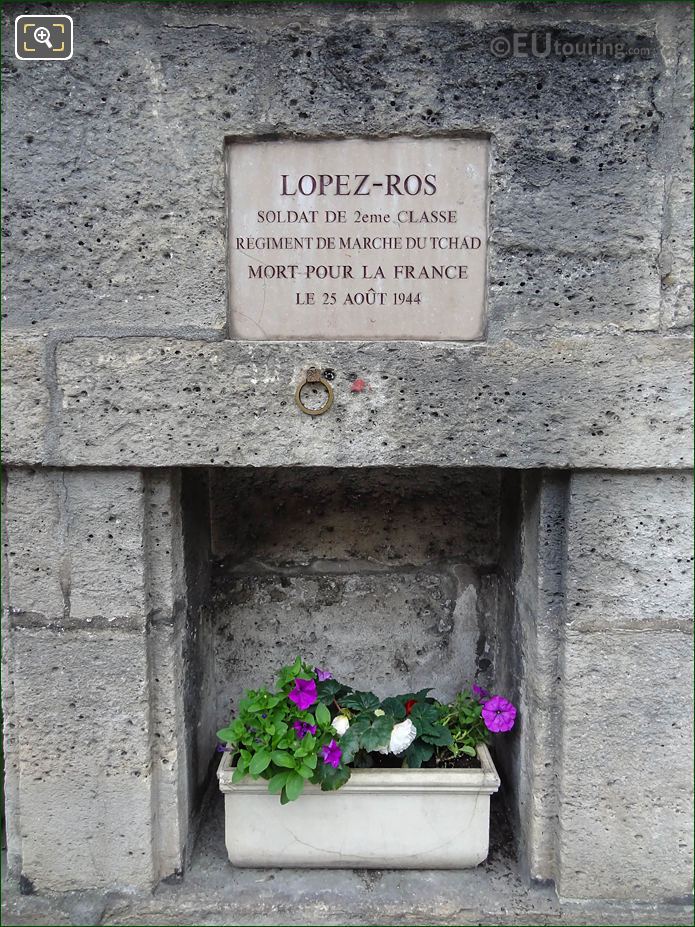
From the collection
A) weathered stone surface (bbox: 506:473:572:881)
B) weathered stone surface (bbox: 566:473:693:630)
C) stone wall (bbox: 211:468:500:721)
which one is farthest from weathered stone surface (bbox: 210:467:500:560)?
weathered stone surface (bbox: 566:473:693:630)

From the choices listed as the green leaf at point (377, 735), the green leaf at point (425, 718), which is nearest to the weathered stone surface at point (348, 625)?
the green leaf at point (425, 718)

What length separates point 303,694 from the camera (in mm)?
2086

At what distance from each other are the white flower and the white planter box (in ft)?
Answer: 0.20

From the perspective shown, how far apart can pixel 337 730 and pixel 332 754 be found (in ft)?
0.30

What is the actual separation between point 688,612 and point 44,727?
1762 millimetres

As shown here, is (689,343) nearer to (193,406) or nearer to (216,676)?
(193,406)

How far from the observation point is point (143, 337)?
1827mm

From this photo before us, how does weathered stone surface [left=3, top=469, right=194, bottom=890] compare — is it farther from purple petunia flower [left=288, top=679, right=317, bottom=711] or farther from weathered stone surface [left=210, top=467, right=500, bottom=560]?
weathered stone surface [left=210, top=467, right=500, bottom=560]

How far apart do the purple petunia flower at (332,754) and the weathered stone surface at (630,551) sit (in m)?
0.73

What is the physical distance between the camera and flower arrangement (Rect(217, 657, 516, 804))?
197cm

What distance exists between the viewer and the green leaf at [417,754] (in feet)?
6.87

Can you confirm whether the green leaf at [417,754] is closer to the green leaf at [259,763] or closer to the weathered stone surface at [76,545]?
the green leaf at [259,763]

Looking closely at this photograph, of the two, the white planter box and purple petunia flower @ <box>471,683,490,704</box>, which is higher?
purple petunia flower @ <box>471,683,490,704</box>

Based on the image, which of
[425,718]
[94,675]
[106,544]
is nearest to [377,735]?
[425,718]
